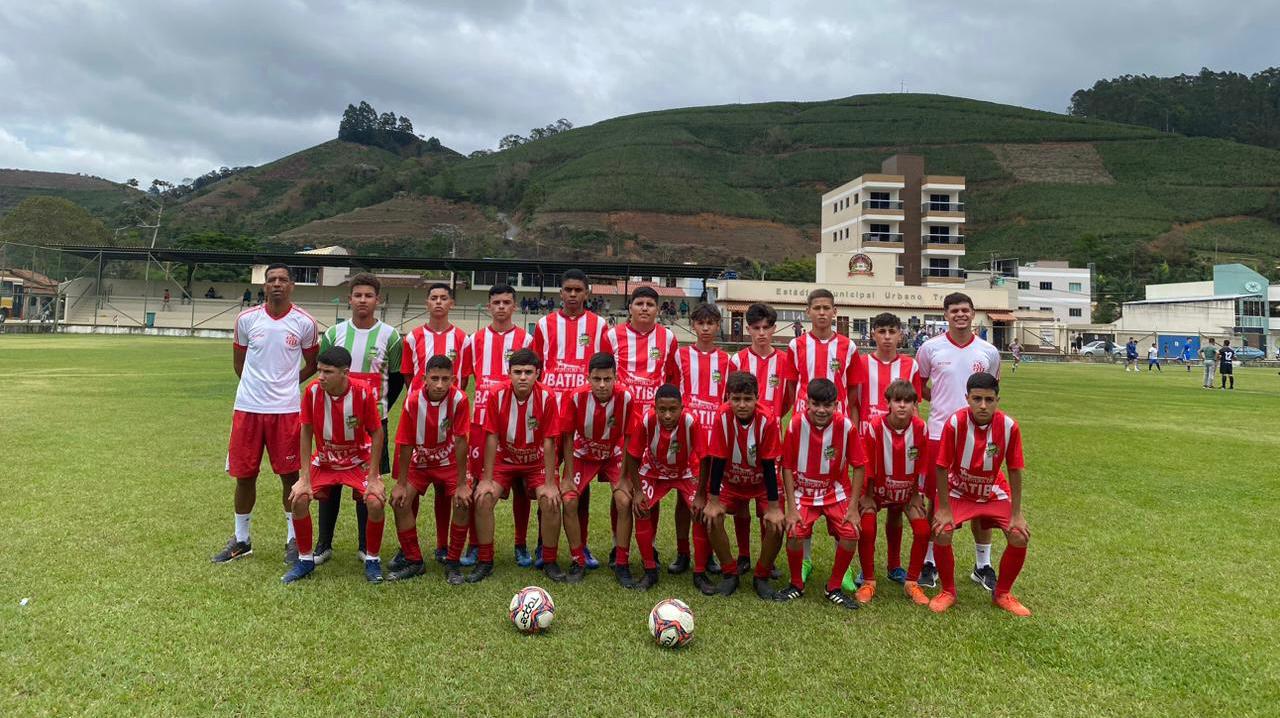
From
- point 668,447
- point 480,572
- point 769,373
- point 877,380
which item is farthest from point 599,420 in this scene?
point 877,380

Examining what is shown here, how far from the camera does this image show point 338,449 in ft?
14.9

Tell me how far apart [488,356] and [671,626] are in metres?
2.67

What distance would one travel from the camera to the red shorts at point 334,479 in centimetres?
448

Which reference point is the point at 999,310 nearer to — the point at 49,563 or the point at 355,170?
the point at 49,563

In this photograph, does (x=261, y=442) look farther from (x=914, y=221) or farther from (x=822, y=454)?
(x=914, y=221)

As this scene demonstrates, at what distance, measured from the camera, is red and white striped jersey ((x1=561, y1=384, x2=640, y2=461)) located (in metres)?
4.66

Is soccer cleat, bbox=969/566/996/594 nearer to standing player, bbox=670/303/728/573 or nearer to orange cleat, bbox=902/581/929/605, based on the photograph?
orange cleat, bbox=902/581/929/605

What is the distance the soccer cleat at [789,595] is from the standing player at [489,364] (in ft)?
5.96

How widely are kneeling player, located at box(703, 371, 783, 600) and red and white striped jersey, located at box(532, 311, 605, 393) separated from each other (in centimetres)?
142

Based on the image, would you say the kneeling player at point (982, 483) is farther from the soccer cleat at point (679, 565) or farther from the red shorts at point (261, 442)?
the red shorts at point (261, 442)

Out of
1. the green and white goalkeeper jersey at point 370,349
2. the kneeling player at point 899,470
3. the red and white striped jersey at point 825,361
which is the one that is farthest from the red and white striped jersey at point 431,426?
the kneeling player at point 899,470

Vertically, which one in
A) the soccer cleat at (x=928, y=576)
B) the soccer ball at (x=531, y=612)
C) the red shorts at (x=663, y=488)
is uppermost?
the red shorts at (x=663, y=488)

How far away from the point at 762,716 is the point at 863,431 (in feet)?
7.64

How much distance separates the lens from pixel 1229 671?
127 inches
